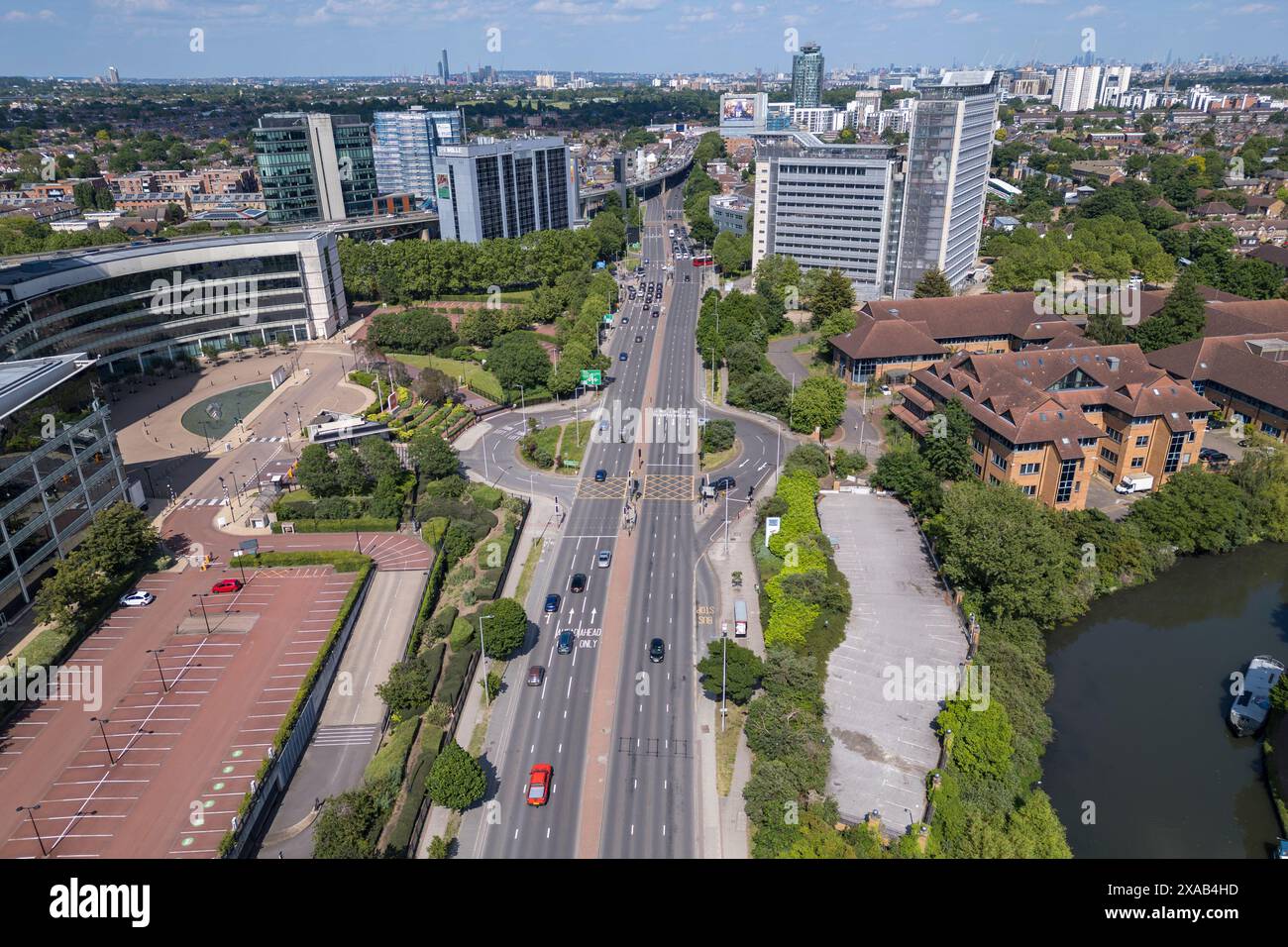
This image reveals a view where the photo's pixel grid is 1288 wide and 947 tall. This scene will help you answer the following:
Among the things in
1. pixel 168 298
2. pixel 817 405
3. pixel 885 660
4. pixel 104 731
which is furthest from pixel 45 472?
pixel 817 405

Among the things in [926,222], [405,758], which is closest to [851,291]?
[926,222]

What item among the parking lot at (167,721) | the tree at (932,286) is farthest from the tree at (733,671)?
the tree at (932,286)

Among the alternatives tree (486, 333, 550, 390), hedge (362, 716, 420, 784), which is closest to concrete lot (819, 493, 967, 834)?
hedge (362, 716, 420, 784)

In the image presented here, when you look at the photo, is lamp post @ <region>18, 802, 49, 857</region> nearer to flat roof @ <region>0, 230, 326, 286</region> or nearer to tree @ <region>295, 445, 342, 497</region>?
tree @ <region>295, 445, 342, 497</region>

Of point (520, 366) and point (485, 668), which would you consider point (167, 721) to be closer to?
point (485, 668)

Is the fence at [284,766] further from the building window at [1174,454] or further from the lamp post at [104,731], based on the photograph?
the building window at [1174,454]
